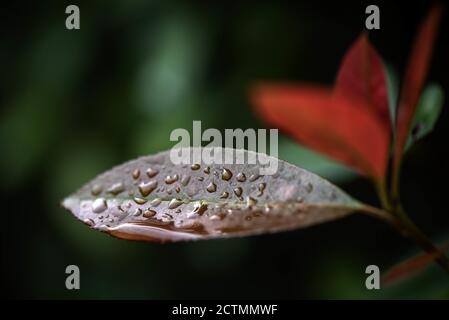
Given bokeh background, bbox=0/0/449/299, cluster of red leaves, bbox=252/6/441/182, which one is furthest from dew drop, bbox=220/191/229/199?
bokeh background, bbox=0/0/449/299

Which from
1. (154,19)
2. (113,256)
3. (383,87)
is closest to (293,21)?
(154,19)

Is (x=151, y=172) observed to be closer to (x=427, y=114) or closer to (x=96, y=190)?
(x=96, y=190)

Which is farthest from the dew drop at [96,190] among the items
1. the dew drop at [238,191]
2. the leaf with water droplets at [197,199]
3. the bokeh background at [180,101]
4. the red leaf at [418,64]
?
the bokeh background at [180,101]

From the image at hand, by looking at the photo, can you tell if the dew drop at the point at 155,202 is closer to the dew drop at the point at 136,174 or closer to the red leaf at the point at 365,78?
the dew drop at the point at 136,174

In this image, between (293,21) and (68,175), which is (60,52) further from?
(293,21)

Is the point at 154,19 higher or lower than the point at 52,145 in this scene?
higher

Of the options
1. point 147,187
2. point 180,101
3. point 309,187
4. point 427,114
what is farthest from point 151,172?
point 180,101
